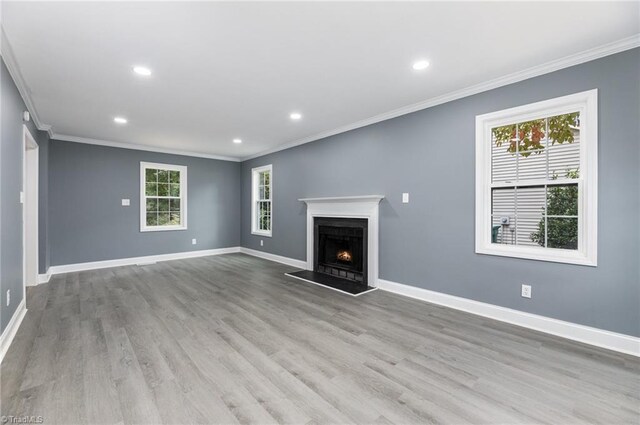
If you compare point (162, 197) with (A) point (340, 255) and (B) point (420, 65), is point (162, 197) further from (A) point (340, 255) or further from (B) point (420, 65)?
(B) point (420, 65)

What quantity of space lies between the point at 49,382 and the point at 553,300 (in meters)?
4.16

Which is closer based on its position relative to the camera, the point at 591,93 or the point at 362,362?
the point at 362,362

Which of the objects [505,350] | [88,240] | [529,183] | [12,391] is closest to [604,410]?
[505,350]

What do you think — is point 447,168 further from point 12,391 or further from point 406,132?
point 12,391

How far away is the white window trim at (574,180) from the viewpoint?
8.27 ft

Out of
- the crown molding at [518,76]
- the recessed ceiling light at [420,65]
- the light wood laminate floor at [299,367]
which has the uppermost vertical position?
the recessed ceiling light at [420,65]

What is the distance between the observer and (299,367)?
2.17m

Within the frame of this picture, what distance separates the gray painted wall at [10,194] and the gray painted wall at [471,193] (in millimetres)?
3951

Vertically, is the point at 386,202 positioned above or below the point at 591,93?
below

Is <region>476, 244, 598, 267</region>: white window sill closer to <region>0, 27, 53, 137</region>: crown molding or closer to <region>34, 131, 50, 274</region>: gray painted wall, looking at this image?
<region>0, 27, 53, 137</region>: crown molding

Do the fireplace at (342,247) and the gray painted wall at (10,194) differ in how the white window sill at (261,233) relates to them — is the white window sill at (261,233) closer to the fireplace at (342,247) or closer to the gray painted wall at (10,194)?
the fireplace at (342,247)

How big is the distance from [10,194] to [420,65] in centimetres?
409

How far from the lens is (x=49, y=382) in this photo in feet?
6.41

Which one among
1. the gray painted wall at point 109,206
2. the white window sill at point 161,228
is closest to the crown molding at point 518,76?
the gray painted wall at point 109,206
